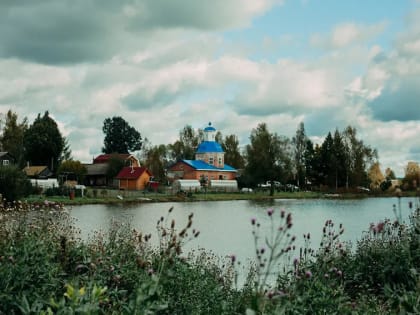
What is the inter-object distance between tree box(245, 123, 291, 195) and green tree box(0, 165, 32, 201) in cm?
4762

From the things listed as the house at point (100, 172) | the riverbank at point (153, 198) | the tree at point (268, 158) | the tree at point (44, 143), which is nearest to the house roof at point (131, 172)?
the house at point (100, 172)

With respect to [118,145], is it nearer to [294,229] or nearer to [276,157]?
[276,157]

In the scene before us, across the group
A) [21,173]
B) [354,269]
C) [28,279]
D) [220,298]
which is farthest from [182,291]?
[21,173]

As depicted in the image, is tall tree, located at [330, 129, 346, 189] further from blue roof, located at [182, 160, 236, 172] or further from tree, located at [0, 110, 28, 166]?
tree, located at [0, 110, 28, 166]

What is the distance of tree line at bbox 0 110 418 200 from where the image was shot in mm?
79500

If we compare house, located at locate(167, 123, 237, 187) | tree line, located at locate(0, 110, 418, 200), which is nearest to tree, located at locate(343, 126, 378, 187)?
tree line, located at locate(0, 110, 418, 200)

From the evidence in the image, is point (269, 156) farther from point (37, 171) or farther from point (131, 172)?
point (37, 171)

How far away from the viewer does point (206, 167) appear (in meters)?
97.9

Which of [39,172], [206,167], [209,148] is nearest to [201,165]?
[206,167]

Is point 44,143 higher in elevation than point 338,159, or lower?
higher

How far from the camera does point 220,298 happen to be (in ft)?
23.4

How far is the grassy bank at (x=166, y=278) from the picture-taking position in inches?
183

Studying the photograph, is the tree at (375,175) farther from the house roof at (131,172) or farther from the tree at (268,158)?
the house roof at (131,172)

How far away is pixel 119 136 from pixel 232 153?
1056 inches
